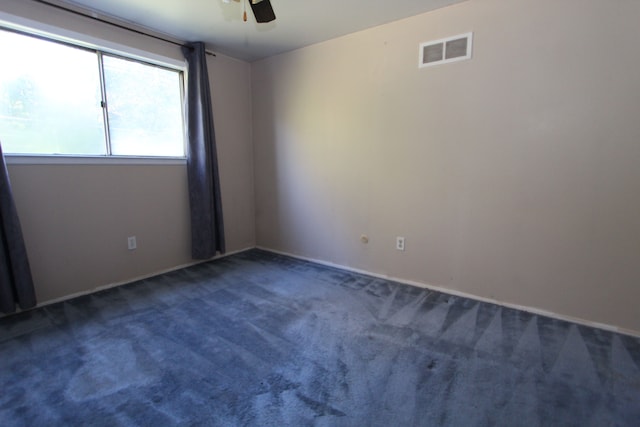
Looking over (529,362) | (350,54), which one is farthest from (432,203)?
(350,54)

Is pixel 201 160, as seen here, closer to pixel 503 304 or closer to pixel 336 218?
pixel 336 218

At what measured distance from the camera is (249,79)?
380 centimetres

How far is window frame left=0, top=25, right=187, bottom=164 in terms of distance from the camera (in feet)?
7.37

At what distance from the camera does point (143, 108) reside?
2.94 meters

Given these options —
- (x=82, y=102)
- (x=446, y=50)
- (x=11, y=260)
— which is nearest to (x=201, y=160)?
(x=82, y=102)

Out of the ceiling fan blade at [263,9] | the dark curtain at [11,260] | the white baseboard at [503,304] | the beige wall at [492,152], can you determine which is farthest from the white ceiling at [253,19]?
the white baseboard at [503,304]

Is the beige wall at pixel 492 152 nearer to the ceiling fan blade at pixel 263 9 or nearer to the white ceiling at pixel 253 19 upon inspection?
the white ceiling at pixel 253 19

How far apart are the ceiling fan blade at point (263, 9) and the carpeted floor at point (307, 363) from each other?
197 centimetres

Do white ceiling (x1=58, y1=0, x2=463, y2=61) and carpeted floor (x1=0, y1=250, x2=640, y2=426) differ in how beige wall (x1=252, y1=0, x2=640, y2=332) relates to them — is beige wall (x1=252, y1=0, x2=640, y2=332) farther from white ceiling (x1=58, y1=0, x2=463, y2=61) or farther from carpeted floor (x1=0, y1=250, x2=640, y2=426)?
carpeted floor (x1=0, y1=250, x2=640, y2=426)

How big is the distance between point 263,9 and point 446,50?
5.12 feet

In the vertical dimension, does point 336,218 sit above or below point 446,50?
below

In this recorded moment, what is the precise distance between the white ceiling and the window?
0.42m

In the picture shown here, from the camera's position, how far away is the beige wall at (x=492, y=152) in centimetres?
198

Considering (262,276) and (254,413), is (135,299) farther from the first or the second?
(254,413)
